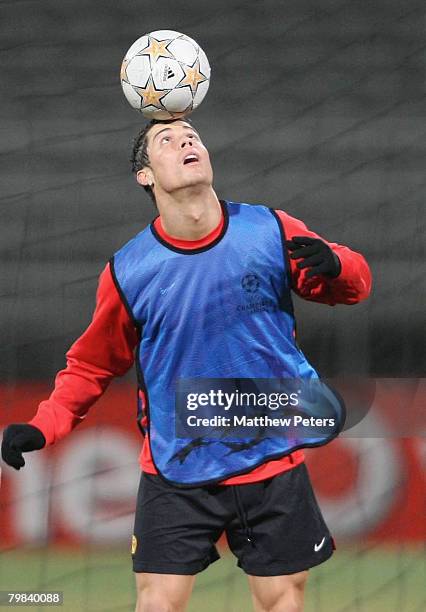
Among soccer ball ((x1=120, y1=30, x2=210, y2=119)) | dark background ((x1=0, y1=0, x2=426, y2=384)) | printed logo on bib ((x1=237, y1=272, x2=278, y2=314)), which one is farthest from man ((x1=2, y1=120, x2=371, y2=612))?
dark background ((x1=0, y1=0, x2=426, y2=384))

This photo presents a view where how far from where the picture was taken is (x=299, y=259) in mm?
2582

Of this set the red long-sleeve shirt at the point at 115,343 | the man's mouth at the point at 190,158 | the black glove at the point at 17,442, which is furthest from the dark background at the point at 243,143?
the man's mouth at the point at 190,158

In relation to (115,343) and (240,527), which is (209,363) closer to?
(115,343)

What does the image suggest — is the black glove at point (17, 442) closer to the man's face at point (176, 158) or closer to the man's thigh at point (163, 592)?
the man's thigh at point (163, 592)

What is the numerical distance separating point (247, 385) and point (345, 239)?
149 cm

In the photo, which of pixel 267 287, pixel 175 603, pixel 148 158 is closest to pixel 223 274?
pixel 267 287

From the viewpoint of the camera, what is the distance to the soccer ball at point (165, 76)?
8.86 ft

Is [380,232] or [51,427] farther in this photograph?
[380,232]

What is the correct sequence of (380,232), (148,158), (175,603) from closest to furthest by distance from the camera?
(175,603) → (148,158) → (380,232)

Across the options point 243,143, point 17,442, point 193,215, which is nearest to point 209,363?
point 193,215

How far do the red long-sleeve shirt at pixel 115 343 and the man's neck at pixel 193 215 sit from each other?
0.02 meters

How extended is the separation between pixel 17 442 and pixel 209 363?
46 cm

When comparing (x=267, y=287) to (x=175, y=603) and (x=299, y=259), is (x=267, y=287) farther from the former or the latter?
(x=175, y=603)

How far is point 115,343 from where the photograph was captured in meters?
2.71
